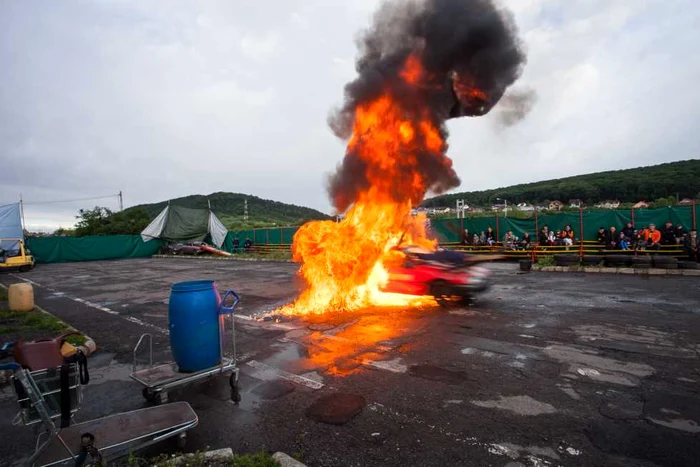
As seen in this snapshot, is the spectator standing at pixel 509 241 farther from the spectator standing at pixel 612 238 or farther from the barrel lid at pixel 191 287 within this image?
the barrel lid at pixel 191 287

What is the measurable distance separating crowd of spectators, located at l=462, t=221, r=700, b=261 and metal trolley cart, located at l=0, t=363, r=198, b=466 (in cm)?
1852

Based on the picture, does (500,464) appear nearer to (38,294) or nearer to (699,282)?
(699,282)

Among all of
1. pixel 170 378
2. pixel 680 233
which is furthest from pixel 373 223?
pixel 680 233

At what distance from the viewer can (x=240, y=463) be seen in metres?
3.03

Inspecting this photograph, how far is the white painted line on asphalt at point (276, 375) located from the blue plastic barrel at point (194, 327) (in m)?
0.76

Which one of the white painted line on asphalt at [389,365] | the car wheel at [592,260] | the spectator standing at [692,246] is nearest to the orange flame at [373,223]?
the white painted line on asphalt at [389,365]

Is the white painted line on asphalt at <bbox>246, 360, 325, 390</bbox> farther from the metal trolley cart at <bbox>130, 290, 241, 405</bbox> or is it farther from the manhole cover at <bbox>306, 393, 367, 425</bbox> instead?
the metal trolley cart at <bbox>130, 290, 241, 405</bbox>

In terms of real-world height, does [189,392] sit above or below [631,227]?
below

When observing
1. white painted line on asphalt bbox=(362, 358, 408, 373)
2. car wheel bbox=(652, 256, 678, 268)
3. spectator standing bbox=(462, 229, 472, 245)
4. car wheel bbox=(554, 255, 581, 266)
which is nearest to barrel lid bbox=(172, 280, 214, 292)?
white painted line on asphalt bbox=(362, 358, 408, 373)

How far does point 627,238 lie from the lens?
16.5 meters

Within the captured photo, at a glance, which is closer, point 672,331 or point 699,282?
point 672,331

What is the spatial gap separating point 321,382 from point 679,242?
17.4 meters

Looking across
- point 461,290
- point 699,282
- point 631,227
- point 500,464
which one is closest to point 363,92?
point 461,290

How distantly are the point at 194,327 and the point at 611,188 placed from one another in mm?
71090
